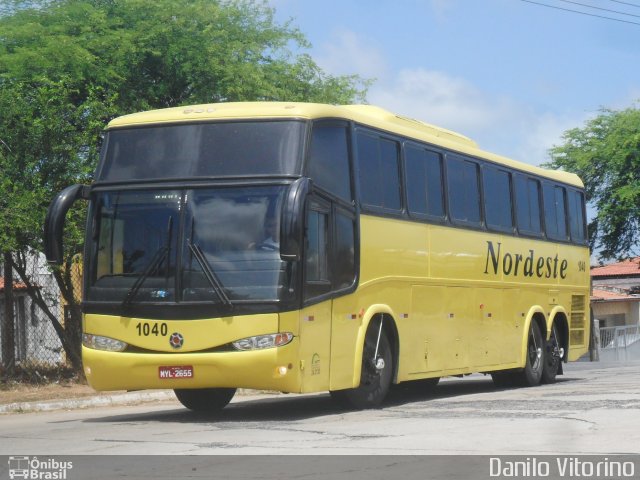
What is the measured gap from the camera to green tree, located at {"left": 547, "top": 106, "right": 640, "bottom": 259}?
52.6 metres

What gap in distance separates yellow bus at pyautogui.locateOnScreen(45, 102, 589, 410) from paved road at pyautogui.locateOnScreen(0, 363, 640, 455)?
64 centimetres

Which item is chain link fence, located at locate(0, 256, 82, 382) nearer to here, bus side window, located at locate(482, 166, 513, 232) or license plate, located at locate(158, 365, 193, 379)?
bus side window, located at locate(482, 166, 513, 232)

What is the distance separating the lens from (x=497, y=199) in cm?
2052

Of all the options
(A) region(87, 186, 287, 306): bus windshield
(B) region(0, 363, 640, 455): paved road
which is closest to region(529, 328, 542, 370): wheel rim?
(B) region(0, 363, 640, 455): paved road

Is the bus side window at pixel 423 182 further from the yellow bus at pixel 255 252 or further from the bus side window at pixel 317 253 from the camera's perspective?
the bus side window at pixel 317 253

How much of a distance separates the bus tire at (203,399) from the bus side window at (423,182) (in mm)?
3579

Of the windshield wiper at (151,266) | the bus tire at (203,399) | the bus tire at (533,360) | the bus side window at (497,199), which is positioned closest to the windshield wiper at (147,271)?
the windshield wiper at (151,266)

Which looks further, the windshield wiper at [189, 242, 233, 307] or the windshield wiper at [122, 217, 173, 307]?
the windshield wiper at [122, 217, 173, 307]

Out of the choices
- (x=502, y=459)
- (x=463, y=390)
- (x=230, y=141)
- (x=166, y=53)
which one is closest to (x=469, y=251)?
(x=463, y=390)

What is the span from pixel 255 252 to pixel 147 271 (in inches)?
51.7

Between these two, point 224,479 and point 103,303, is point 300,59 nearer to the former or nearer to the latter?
point 103,303

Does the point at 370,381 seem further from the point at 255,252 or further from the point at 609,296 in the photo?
the point at 609,296

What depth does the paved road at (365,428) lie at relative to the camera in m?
10.9

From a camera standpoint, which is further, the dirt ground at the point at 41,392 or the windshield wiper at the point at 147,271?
the dirt ground at the point at 41,392
